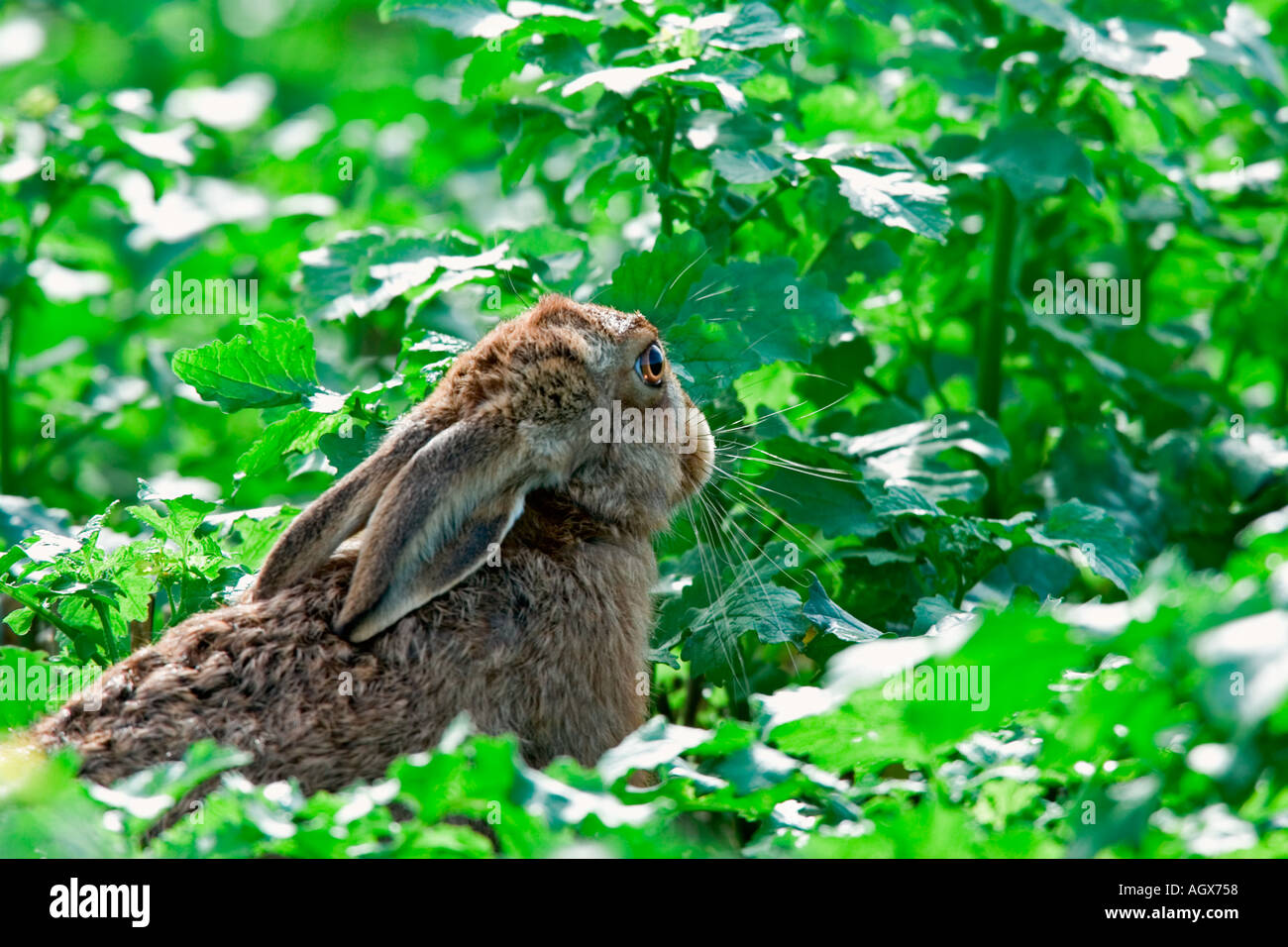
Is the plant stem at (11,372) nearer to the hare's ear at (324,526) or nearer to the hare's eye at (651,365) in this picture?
the hare's ear at (324,526)

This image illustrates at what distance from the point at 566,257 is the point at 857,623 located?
Answer: 1.61m

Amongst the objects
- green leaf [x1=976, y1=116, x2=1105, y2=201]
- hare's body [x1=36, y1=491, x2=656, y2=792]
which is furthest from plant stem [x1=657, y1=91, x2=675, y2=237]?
hare's body [x1=36, y1=491, x2=656, y2=792]

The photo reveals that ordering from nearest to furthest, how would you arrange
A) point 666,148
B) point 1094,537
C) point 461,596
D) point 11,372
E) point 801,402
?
point 461,596, point 1094,537, point 666,148, point 801,402, point 11,372

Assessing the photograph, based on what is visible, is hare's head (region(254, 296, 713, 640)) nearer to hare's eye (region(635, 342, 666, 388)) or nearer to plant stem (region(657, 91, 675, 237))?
hare's eye (region(635, 342, 666, 388))

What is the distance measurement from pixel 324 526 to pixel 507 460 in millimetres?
451

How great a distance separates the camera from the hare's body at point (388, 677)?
9.70 feet

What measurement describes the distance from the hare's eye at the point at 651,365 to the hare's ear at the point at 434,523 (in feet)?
1.56

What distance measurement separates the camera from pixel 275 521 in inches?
149

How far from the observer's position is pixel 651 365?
3.71 meters

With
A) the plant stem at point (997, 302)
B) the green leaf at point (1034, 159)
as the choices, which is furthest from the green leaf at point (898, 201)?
the plant stem at point (997, 302)

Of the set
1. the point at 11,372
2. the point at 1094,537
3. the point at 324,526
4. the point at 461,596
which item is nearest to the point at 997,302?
the point at 1094,537

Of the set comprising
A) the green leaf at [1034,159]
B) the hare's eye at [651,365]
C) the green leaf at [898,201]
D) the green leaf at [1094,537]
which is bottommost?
the green leaf at [1094,537]

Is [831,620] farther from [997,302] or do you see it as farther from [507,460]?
[997,302]

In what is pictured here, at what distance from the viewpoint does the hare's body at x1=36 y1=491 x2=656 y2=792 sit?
9.70 ft
